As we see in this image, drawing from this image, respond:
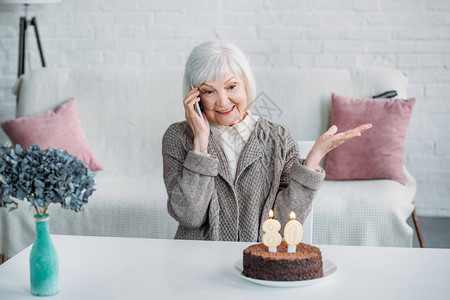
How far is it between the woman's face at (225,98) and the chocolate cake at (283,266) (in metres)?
0.66

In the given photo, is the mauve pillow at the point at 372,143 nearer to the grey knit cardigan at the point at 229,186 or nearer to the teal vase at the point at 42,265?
the grey knit cardigan at the point at 229,186

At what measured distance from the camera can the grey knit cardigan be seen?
1749 mm

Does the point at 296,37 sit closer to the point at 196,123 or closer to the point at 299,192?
the point at 196,123

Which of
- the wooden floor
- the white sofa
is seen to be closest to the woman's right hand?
the white sofa

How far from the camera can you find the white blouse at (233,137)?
1.89m

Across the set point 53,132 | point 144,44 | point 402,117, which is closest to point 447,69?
point 402,117

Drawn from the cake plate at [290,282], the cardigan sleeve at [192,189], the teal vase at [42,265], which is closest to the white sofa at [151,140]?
the cardigan sleeve at [192,189]

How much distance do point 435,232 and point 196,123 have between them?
2.26 m

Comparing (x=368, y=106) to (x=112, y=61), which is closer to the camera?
(x=368, y=106)

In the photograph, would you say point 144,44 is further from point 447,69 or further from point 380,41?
point 447,69

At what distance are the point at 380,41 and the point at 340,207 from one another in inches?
56.4

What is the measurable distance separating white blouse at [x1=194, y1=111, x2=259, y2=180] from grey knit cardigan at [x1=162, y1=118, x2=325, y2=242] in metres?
0.02

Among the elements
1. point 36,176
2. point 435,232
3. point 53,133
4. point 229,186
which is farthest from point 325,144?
point 435,232

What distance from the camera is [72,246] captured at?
154 cm
